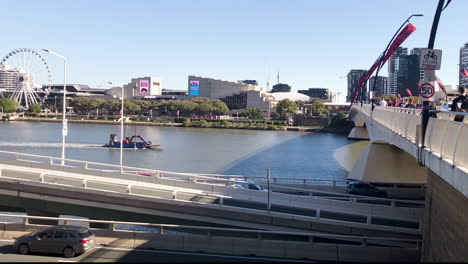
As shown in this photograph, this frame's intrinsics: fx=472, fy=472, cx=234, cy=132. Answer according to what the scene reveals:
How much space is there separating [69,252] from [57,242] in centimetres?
31

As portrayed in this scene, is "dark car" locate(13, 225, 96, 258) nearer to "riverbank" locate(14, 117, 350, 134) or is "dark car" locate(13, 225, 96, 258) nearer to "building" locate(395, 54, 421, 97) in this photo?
"building" locate(395, 54, 421, 97)

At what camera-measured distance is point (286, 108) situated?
100125 millimetres

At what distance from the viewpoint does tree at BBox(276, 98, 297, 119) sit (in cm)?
10012

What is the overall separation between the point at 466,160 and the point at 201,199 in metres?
7.50

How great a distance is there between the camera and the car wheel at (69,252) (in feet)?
30.7

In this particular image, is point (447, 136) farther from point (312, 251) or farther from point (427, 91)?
point (312, 251)

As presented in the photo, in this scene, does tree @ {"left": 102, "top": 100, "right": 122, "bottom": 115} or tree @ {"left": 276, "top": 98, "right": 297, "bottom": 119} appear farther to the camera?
tree @ {"left": 102, "top": 100, "right": 122, "bottom": 115}

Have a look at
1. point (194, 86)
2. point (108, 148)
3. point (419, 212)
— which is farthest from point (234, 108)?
point (419, 212)

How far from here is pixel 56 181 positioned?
12469 mm

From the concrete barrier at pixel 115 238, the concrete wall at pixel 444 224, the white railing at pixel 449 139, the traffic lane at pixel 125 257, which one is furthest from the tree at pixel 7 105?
the white railing at pixel 449 139

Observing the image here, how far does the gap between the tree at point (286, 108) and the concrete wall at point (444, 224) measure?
91191 mm

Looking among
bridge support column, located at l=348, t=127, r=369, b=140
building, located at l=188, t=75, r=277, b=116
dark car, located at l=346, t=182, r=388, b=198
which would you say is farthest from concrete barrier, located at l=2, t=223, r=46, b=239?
building, located at l=188, t=75, r=277, b=116

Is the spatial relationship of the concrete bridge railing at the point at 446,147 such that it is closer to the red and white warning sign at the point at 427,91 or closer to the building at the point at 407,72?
the red and white warning sign at the point at 427,91

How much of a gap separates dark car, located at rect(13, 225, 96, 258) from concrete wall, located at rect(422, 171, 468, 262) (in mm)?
6665
